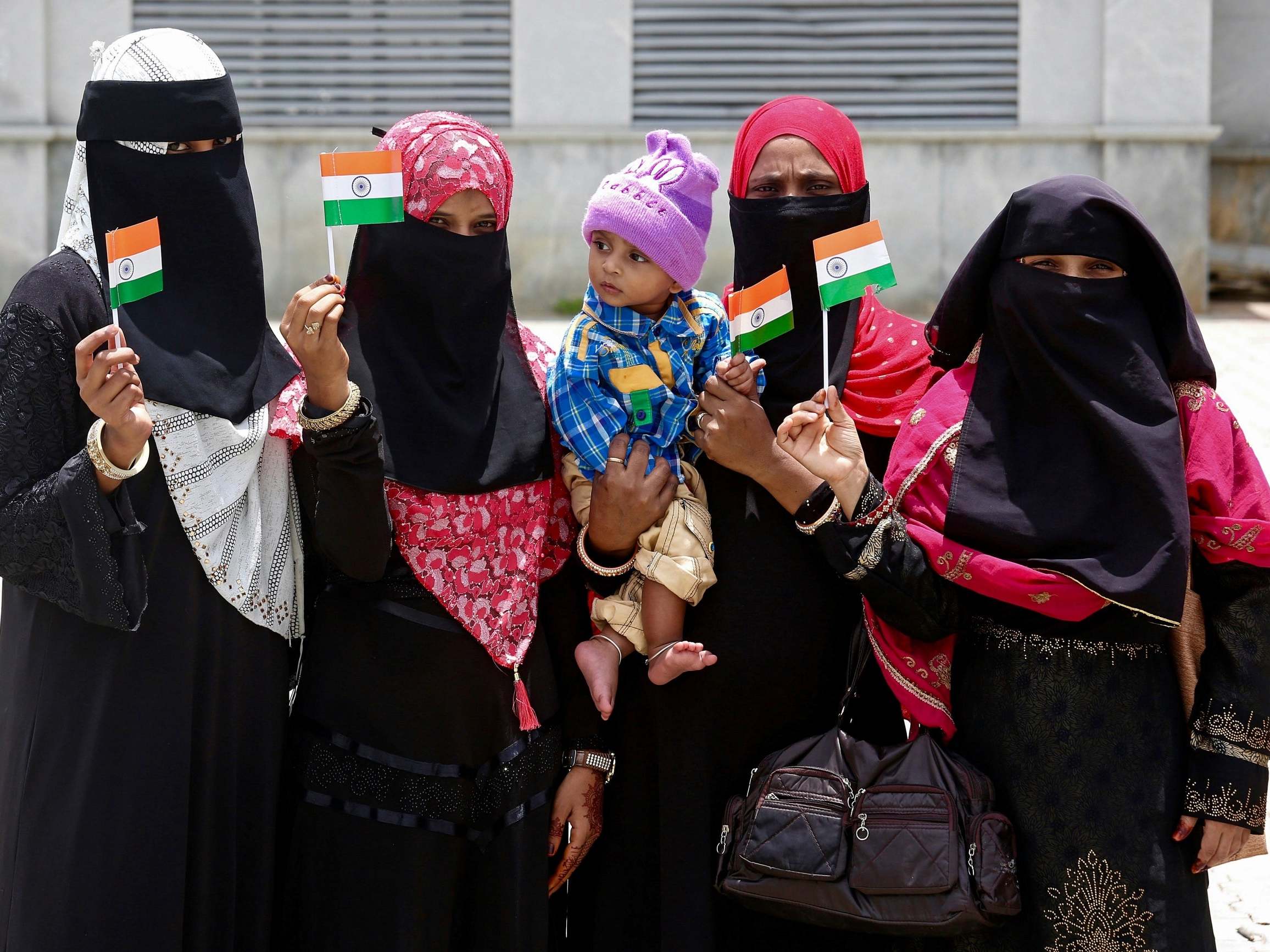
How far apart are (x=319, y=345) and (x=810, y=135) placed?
1.04 meters

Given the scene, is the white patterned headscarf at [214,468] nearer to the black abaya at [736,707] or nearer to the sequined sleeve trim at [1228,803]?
the black abaya at [736,707]

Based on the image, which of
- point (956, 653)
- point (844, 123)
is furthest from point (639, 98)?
point (956, 653)

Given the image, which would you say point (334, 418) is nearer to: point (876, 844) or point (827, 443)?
point (827, 443)

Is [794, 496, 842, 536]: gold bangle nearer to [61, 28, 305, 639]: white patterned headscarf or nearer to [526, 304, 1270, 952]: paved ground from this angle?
[61, 28, 305, 639]: white patterned headscarf

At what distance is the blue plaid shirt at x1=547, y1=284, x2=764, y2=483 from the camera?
2.51 metres

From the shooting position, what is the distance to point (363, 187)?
228 cm

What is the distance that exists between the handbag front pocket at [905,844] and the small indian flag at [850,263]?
0.87m

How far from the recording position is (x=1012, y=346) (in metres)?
2.33

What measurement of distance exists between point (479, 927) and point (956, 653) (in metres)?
0.98

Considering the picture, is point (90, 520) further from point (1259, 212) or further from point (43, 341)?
point (1259, 212)

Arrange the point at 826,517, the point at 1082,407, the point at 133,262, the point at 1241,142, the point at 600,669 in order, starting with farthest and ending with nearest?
the point at 1241,142, the point at 600,669, the point at 826,517, the point at 1082,407, the point at 133,262

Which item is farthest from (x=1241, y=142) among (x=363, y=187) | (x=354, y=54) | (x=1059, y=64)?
(x=363, y=187)

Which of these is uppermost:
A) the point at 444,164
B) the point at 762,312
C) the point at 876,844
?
the point at 444,164

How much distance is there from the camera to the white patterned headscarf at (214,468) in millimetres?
2217
